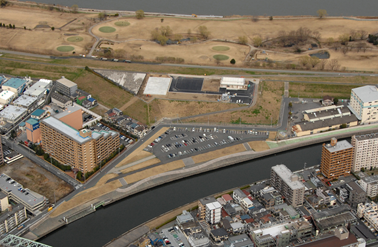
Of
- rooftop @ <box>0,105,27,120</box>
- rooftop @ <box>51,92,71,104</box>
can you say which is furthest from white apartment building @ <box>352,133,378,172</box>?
rooftop @ <box>0,105,27,120</box>

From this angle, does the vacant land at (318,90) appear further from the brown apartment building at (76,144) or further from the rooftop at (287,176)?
the brown apartment building at (76,144)

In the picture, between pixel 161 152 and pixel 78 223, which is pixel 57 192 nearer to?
pixel 78 223

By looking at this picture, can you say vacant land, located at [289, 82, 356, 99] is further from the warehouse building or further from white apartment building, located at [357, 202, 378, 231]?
the warehouse building

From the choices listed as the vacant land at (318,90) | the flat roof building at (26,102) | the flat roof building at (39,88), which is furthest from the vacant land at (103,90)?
the vacant land at (318,90)

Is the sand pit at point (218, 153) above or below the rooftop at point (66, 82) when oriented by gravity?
below

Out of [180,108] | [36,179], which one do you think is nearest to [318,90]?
[180,108]

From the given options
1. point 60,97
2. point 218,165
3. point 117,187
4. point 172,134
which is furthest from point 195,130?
point 60,97
